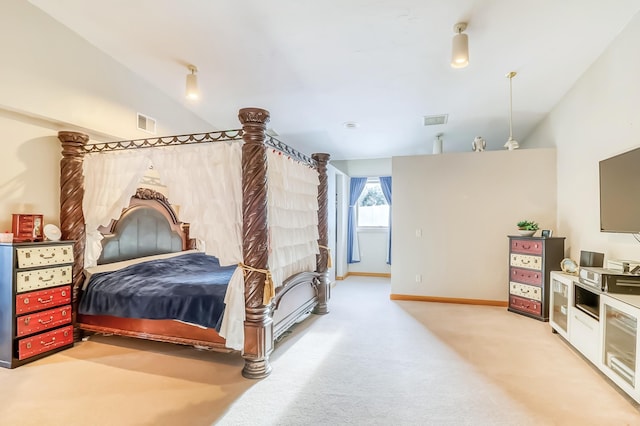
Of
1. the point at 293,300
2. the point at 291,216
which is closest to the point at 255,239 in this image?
the point at 291,216

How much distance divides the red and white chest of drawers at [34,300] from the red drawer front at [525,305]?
5340 mm

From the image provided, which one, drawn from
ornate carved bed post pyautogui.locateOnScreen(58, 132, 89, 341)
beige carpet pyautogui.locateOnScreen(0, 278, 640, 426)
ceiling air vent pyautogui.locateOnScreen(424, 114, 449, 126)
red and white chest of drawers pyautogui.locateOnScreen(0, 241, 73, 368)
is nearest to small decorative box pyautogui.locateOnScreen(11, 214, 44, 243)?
red and white chest of drawers pyautogui.locateOnScreen(0, 241, 73, 368)

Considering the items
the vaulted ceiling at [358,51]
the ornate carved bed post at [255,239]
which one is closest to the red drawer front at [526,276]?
the vaulted ceiling at [358,51]

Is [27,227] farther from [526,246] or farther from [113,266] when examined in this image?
[526,246]

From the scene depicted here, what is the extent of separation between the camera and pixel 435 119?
4602mm

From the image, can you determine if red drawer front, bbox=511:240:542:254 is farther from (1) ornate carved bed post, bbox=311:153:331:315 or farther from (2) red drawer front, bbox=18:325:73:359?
(2) red drawer front, bbox=18:325:73:359

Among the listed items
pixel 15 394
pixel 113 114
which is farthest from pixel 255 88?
pixel 15 394

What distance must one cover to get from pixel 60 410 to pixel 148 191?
2854mm

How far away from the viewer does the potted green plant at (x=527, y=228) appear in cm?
397

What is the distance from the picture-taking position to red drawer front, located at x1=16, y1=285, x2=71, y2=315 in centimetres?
264

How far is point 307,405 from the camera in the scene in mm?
2057

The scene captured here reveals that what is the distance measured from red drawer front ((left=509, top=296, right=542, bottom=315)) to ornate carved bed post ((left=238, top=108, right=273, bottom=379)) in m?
3.48

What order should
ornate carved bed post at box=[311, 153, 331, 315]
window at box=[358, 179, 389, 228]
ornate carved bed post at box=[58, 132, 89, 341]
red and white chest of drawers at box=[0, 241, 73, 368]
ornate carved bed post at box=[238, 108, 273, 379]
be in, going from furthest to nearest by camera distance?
1. window at box=[358, 179, 389, 228]
2. ornate carved bed post at box=[311, 153, 331, 315]
3. ornate carved bed post at box=[58, 132, 89, 341]
4. red and white chest of drawers at box=[0, 241, 73, 368]
5. ornate carved bed post at box=[238, 108, 273, 379]

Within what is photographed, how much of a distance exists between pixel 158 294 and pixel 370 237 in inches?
200
